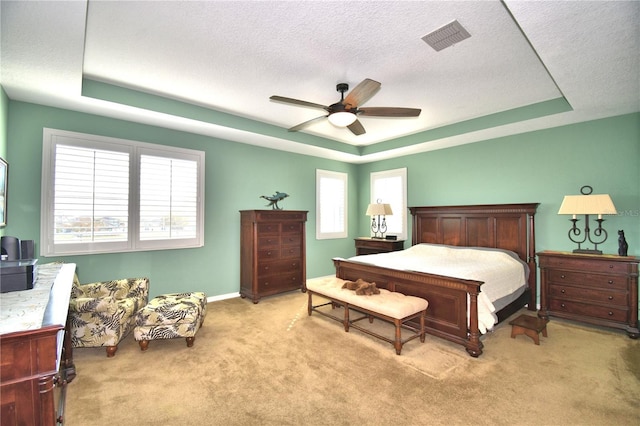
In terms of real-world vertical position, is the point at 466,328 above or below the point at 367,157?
below

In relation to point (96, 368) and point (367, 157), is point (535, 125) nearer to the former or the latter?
point (367, 157)

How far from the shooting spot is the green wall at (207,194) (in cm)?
332

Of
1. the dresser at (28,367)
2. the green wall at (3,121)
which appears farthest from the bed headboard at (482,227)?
the green wall at (3,121)

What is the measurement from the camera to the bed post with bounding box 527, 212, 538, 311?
421cm

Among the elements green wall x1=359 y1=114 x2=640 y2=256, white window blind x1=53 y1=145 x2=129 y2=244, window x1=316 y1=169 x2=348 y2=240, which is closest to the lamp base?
green wall x1=359 y1=114 x2=640 y2=256

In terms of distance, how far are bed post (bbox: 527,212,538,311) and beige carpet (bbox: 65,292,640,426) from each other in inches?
31.3

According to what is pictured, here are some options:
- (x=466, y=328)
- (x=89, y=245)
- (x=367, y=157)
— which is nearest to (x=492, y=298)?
(x=466, y=328)

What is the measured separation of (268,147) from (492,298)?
4115 mm

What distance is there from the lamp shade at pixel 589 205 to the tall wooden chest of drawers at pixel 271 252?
3696 mm

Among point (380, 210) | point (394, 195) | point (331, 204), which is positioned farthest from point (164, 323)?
point (394, 195)

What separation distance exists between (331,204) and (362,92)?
385cm

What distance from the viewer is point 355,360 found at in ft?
9.07

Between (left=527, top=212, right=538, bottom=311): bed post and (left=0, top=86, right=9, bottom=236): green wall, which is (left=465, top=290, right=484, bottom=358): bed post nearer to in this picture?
(left=527, top=212, right=538, bottom=311): bed post

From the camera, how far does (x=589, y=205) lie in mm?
3545
